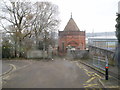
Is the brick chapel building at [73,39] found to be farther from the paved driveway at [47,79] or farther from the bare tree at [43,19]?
the paved driveway at [47,79]

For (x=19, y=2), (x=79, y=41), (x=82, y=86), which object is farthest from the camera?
(x=79, y=41)

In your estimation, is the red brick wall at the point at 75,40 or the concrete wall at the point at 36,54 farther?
the red brick wall at the point at 75,40

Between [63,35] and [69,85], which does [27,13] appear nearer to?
[63,35]

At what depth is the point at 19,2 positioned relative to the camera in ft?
51.8

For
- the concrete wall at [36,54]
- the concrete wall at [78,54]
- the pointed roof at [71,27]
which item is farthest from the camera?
the pointed roof at [71,27]

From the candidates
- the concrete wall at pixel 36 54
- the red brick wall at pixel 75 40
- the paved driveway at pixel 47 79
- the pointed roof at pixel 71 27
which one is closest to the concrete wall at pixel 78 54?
the concrete wall at pixel 36 54

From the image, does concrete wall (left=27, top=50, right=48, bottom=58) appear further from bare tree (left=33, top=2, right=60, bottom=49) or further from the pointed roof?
the pointed roof

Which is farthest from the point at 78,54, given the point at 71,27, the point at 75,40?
the point at 71,27

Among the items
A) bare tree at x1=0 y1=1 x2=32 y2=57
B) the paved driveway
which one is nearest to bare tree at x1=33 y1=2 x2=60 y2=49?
bare tree at x1=0 y1=1 x2=32 y2=57

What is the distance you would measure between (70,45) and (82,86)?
1635cm

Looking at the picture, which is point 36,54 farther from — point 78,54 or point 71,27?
point 71,27

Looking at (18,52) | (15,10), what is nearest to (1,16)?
(15,10)

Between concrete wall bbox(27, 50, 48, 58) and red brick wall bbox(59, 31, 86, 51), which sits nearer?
concrete wall bbox(27, 50, 48, 58)

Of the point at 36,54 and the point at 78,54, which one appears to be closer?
the point at 78,54
